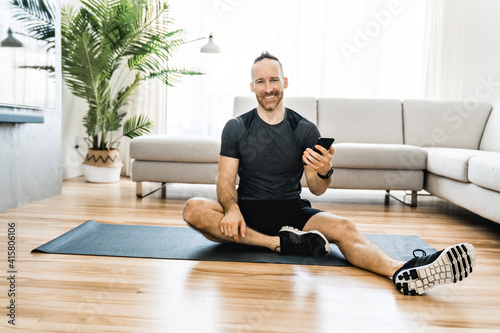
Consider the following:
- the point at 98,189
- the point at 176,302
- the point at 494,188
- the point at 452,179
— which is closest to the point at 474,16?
the point at 452,179

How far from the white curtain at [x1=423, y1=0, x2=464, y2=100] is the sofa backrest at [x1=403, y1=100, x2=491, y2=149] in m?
0.75

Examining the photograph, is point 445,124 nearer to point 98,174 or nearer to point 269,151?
point 269,151

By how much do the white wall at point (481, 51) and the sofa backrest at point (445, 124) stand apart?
80 centimetres

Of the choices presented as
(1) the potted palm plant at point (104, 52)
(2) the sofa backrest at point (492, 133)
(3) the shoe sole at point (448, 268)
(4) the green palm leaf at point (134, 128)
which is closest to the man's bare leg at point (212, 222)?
(3) the shoe sole at point (448, 268)

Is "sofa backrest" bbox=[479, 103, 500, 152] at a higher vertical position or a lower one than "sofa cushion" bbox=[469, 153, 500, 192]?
higher

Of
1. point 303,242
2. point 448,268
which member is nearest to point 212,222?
point 303,242

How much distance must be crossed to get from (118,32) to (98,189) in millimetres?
1426

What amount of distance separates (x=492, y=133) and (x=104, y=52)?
10.9ft

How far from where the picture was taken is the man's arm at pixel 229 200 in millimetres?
1899

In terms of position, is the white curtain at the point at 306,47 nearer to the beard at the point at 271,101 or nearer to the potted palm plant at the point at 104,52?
the potted palm plant at the point at 104,52

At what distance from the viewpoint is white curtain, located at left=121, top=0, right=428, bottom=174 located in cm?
475

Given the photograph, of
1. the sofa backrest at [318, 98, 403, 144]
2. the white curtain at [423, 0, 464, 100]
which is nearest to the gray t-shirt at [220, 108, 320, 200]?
the sofa backrest at [318, 98, 403, 144]

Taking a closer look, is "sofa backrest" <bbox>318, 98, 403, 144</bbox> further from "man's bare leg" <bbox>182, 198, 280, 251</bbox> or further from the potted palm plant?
"man's bare leg" <bbox>182, 198, 280, 251</bbox>

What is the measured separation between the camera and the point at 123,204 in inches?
126
